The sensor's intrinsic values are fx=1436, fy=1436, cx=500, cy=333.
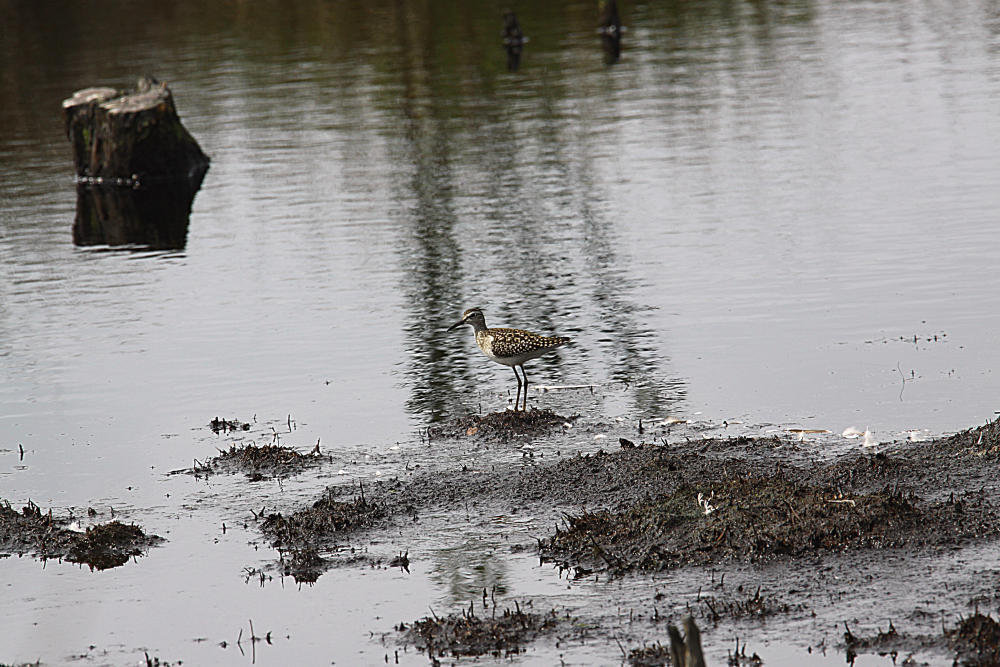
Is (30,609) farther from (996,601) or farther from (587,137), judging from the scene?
(587,137)

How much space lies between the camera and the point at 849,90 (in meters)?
41.5

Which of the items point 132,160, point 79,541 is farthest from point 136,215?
point 79,541

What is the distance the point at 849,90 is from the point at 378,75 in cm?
1787

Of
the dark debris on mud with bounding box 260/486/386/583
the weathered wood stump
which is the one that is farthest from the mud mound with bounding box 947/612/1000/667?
the weathered wood stump

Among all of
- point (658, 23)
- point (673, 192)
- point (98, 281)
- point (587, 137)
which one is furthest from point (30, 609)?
point (658, 23)

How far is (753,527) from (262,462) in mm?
5374

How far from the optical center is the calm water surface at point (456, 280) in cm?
1351

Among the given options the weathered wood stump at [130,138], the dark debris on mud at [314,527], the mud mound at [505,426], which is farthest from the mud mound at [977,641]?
the weathered wood stump at [130,138]

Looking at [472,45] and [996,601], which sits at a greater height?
[996,601]

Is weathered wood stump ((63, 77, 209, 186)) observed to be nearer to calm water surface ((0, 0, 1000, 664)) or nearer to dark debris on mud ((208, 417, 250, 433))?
calm water surface ((0, 0, 1000, 664))

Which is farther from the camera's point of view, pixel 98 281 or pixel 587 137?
pixel 587 137

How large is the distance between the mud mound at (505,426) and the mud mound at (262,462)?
133 centimetres

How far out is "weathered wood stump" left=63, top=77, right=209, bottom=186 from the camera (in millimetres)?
34438

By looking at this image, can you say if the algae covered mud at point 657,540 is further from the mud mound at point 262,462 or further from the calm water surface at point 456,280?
the calm water surface at point 456,280
